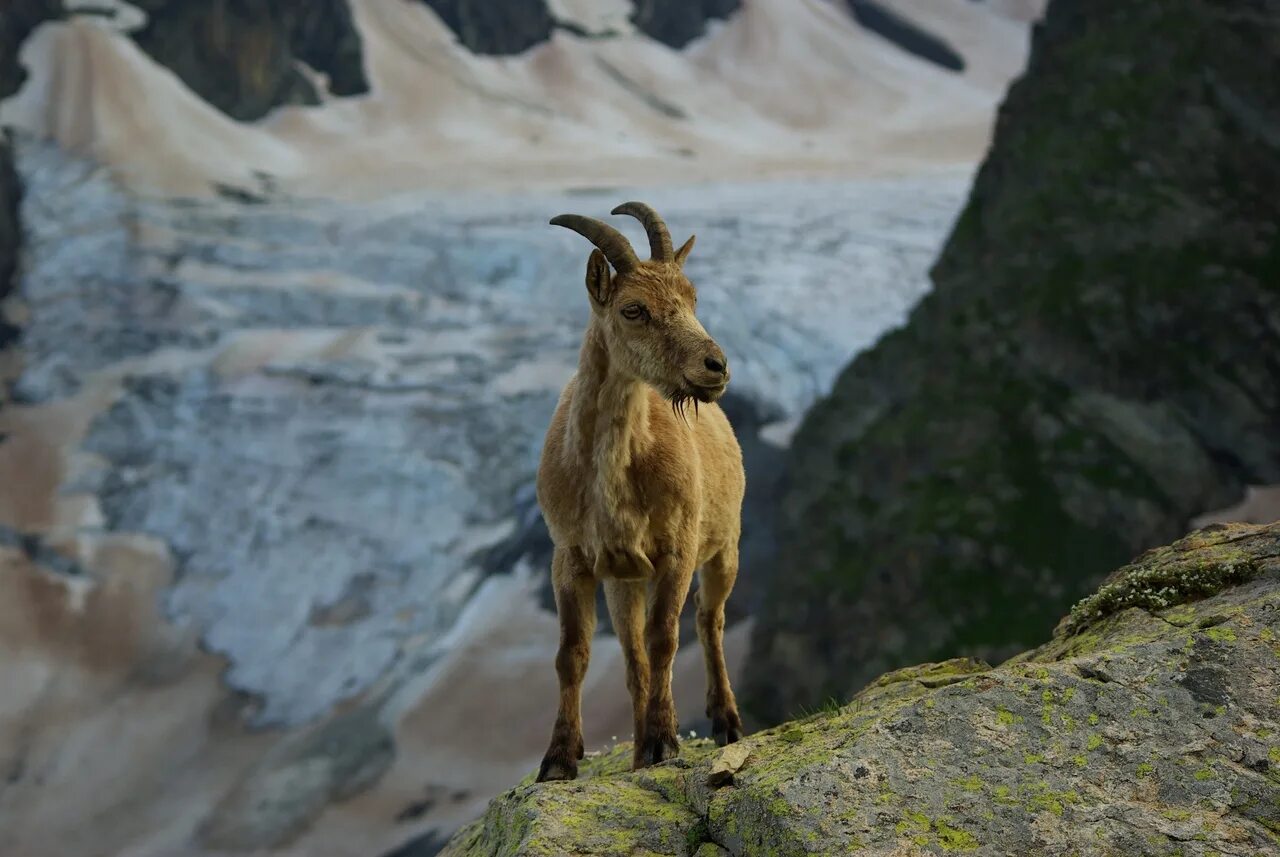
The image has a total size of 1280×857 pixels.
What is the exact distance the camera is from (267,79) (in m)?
94.1

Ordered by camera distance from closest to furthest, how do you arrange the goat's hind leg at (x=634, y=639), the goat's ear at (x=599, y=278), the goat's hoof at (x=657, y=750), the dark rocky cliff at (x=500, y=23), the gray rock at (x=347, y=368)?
the goat's ear at (x=599, y=278), the goat's hoof at (x=657, y=750), the goat's hind leg at (x=634, y=639), the gray rock at (x=347, y=368), the dark rocky cliff at (x=500, y=23)

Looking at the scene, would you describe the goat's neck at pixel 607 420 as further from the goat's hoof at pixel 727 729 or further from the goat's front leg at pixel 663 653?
the goat's hoof at pixel 727 729

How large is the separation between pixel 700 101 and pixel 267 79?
41.9 m

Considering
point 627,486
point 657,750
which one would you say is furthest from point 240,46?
point 657,750

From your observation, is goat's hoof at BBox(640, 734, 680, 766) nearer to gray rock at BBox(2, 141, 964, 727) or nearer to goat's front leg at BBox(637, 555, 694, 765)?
goat's front leg at BBox(637, 555, 694, 765)

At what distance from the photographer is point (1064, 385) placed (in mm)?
46188

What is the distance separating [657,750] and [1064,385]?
4100 centimetres

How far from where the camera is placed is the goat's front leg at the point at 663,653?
8914mm

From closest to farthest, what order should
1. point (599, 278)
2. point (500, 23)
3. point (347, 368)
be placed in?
point (599, 278) < point (347, 368) < point (500, 23)

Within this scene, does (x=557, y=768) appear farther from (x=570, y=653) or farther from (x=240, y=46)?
(x=240, y=46)

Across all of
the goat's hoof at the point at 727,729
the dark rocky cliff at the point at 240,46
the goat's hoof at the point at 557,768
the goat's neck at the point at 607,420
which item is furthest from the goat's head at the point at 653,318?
the dark rocky cliff at the point at 240,46

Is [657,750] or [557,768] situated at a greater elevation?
[657,750]

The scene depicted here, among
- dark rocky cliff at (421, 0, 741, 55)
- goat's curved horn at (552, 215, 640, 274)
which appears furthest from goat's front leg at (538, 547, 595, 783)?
dark rocky cliff at (421, 0, 741, 55)

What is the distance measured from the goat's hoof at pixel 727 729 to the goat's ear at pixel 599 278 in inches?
150
